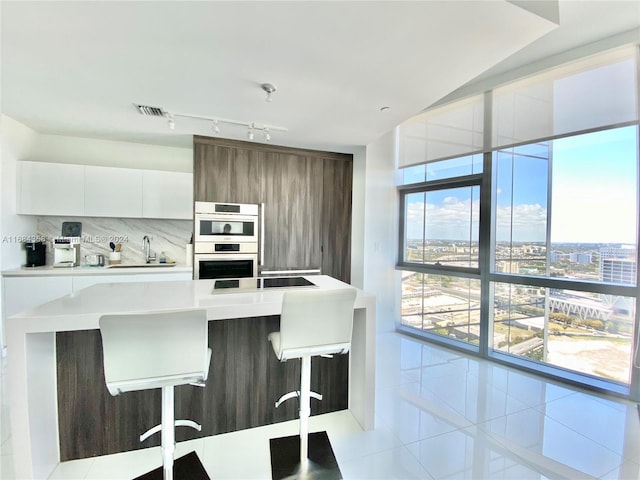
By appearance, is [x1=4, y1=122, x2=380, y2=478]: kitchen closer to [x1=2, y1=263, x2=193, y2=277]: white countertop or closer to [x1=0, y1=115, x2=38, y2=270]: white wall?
→ [x1=2, y1=263, x2=193, y2=277]: white countertop

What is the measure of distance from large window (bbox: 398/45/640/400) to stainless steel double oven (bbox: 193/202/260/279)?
8.03ft

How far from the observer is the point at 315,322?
1623 mm

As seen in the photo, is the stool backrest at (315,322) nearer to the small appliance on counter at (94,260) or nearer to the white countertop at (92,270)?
the white countertop at (92,270)

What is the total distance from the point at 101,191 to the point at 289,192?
2414mm

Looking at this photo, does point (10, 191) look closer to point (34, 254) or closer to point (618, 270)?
point (34, 254)

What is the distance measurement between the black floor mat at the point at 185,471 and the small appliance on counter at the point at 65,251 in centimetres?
303

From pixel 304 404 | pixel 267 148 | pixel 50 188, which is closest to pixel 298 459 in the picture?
pixel 304 404

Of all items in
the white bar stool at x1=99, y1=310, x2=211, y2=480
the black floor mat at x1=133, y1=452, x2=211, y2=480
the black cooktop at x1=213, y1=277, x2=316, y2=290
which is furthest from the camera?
the black cooktop at x1=213, y1=277, x2=316, y2=290

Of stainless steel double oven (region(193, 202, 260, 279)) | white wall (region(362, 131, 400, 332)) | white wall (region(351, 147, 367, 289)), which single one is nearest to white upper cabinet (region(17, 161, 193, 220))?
stainless steel double oven (region(193, 202, 260, 279))

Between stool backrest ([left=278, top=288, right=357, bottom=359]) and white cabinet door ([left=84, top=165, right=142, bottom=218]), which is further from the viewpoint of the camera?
white cabinet door ([left=84, top=165, right=142, bottom=218])

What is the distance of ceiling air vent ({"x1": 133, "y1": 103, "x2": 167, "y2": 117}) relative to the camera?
2561 millimetres

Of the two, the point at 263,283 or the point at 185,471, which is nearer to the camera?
the point at 185,471

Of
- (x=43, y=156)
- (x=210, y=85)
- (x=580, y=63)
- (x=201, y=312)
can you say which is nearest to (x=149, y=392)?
(x=201, y=312)

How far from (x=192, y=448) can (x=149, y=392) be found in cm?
48
